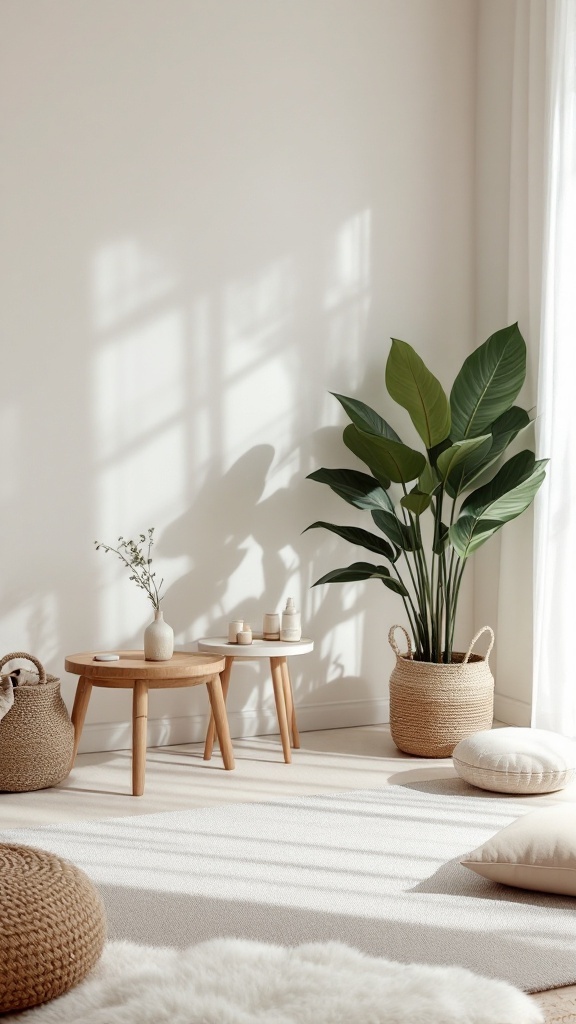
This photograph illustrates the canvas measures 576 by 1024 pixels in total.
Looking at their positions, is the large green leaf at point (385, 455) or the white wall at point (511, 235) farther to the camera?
the white wall at point (511, 235)

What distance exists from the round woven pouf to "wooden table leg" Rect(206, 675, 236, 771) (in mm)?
1502

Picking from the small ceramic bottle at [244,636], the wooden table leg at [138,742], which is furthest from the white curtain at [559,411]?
the wooden table leg at [138,742]

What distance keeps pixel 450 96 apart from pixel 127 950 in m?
3.58

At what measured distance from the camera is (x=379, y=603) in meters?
4.25

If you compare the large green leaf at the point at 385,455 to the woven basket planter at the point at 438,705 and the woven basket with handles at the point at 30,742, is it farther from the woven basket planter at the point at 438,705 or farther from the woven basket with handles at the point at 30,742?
the woven basket with handles at the point at 30,742

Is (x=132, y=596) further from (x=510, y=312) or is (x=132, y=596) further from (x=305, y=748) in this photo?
(x=510, y=312)

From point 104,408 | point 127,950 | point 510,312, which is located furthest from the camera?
point 510,312

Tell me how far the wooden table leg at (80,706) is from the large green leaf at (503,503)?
1.34 m

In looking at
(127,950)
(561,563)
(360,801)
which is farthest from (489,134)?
(127,950)

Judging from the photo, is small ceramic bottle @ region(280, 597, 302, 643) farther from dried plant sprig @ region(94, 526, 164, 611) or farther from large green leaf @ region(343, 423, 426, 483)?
large green leaf @ region(343, 423, 426, 483)

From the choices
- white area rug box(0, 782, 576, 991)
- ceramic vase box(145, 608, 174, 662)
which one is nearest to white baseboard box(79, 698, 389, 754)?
ceramic vase box(145, 608, 174, 662)

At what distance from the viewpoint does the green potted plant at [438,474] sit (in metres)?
3.71

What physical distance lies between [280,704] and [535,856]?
1.41 meters

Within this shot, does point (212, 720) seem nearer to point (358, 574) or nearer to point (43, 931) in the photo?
point (358, 574)
